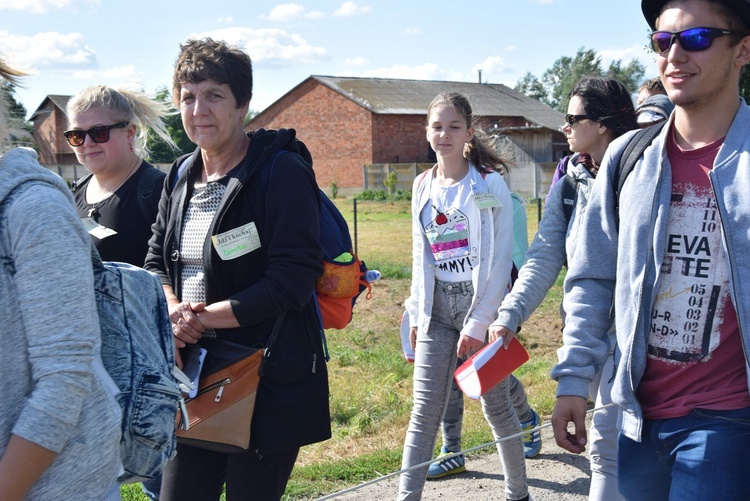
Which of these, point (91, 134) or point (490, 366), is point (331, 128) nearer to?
point (91, 134)

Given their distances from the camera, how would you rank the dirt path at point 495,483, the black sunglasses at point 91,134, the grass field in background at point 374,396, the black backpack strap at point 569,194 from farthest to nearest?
the grass field in background at point 374,396, the dirt path at point 495,483, the black sunglasses at point 91,134, the black backpack strap at point 569,194

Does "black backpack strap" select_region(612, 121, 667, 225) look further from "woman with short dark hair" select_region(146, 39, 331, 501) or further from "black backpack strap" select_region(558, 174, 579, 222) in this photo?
"woman with short dark hair" select_region(146, 39, 331, 501)

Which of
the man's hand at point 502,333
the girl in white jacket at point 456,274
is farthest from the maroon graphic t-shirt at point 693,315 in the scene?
the girl in white jacket at point 456,274

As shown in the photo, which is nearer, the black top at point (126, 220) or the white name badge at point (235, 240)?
the white name badge at point (235, 240)

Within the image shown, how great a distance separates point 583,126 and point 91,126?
247 cm

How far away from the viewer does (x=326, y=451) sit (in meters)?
5.48

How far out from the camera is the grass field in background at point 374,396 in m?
4.89

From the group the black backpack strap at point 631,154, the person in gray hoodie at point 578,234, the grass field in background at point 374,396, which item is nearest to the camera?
the black backpack strap at point 631,154

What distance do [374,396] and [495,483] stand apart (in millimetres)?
1835

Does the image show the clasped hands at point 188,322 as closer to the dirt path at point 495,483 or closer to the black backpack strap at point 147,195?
the black backpack strap at point 147,195

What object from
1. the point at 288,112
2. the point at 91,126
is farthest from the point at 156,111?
the point at 288,112

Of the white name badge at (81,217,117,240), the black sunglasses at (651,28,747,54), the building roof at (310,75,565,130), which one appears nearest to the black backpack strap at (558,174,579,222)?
the black sunglasses at (651,28,747,54)

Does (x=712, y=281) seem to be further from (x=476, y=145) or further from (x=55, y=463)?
(x=476, y=145)

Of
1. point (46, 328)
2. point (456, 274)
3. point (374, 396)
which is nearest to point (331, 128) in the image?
point (374, 396)
